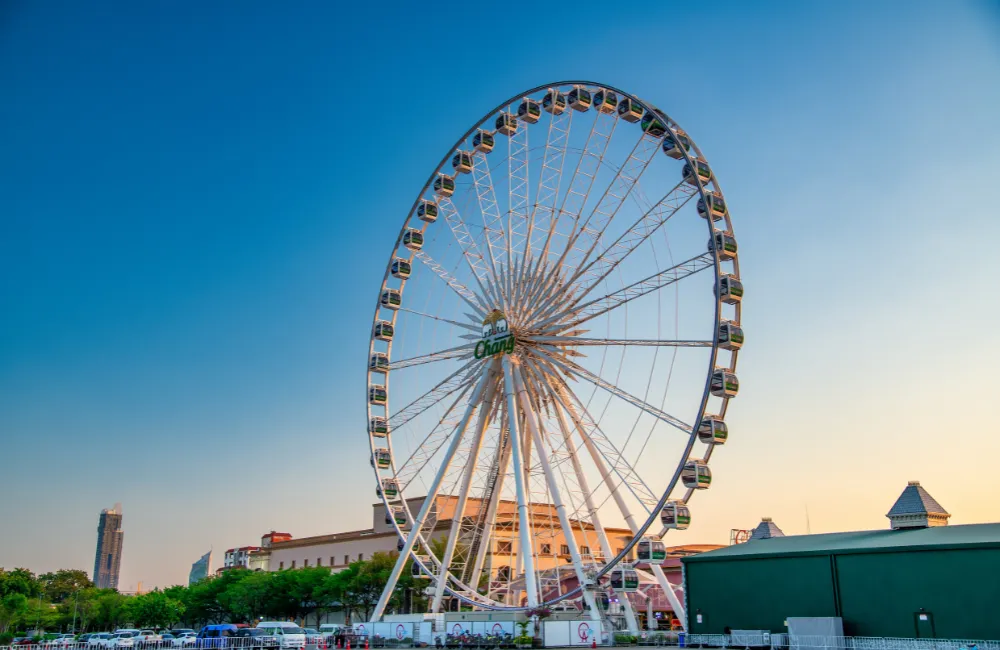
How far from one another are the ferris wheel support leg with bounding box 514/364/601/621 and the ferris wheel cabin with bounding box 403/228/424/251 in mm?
13707

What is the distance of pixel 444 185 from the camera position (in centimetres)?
5791

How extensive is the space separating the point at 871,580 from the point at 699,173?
21033mm

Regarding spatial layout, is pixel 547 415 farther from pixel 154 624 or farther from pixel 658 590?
pixel 154 624

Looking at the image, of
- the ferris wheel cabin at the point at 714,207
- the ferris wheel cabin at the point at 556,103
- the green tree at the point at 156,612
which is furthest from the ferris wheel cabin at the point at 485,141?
the green tree at the point at 156,612

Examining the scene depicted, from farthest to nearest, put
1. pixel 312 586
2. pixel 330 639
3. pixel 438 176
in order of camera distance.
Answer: pixel 312 586 → pixel 438 176 → pixel 330 639

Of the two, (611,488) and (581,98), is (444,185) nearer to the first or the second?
(581,98)

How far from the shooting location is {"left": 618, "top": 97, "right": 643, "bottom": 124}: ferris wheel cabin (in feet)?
159

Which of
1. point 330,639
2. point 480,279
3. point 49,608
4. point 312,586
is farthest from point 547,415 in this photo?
point 49,608

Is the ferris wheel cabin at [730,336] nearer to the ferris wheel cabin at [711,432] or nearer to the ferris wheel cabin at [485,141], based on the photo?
the ferris wheel cabin at [711,432]

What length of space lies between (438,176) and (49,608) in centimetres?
7229

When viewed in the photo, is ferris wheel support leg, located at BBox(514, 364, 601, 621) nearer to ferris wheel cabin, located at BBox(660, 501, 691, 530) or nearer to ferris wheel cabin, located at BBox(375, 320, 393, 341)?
ferris wheel cabin, located at BBox(660, 501, 691, 530)

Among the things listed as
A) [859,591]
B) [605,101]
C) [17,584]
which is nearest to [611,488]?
[859,591]

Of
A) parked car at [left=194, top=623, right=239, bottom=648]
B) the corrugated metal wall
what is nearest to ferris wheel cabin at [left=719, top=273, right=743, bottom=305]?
the corrugated metal wall

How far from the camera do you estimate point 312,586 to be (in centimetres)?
8250
